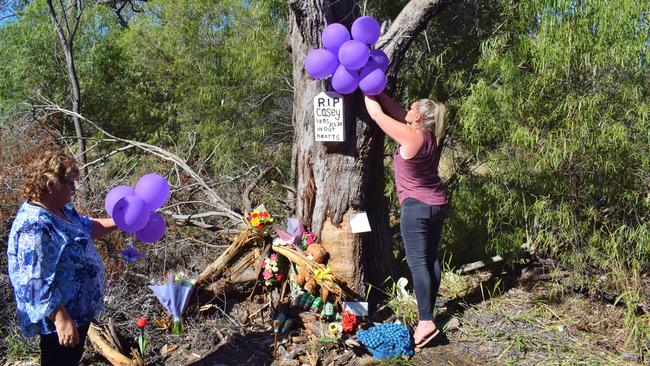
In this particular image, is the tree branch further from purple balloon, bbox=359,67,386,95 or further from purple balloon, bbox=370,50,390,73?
purple balloon, bbox=359,67,386,95

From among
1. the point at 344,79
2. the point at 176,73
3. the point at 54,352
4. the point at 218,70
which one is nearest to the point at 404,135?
the point at 344,79

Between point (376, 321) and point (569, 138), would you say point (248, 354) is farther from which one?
point (569, 138)

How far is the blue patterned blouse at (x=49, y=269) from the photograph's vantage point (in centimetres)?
252

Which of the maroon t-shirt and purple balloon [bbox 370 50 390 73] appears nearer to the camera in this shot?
the maroon t-shirt

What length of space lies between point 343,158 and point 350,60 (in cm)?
78

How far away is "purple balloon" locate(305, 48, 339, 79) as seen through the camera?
3.53 m

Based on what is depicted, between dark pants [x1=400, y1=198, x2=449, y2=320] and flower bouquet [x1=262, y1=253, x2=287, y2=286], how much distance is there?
972 millimetres

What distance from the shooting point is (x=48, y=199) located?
2654 mm

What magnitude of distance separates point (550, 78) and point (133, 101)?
282 inches

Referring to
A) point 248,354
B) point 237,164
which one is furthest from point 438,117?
point 237,164

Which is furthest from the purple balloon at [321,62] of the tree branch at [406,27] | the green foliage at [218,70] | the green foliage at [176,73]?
the green foliage at [176,73]

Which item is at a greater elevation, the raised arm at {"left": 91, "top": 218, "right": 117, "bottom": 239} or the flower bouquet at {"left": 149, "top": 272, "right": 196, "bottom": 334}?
the raised arm at {"left": 91, "top": 218, "right": 117, "bottom": 239}

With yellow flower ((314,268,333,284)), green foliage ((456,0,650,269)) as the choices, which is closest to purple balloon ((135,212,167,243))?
yellow flower ((314,268,333,284))

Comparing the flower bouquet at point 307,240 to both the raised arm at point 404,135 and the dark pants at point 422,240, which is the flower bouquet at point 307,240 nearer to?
the dark pants at point 422,240
